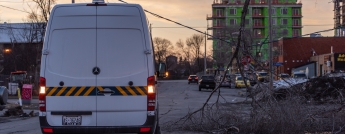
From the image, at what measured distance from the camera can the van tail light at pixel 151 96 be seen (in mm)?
7977

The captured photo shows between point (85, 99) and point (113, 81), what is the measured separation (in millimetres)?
570

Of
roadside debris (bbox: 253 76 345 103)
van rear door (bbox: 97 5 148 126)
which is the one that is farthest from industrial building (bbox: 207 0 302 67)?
van rear door (bbox: 97 5 148 126)

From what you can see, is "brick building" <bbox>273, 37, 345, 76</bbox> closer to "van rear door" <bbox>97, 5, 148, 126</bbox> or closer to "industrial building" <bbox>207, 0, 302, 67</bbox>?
"industrial building" <bbox>207, 0, 302, 67</bbox>

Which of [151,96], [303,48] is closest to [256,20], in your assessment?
[303,48]

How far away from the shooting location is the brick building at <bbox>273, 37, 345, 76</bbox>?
6347 cm

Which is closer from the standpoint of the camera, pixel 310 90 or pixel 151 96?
pixel 151 96

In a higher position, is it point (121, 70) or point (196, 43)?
point (196, 43)

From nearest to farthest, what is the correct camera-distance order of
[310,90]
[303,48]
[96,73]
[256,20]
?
[96,73] < [310,90] < [303,48] < [256,20]

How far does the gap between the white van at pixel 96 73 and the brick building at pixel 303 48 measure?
57.2 metres

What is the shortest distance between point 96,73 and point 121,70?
0.42 meters

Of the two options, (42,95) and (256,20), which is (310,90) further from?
(256,20)

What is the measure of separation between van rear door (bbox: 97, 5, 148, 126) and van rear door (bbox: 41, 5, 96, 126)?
14 centimetres

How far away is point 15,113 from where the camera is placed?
1828cm

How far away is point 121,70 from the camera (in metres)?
7.93
